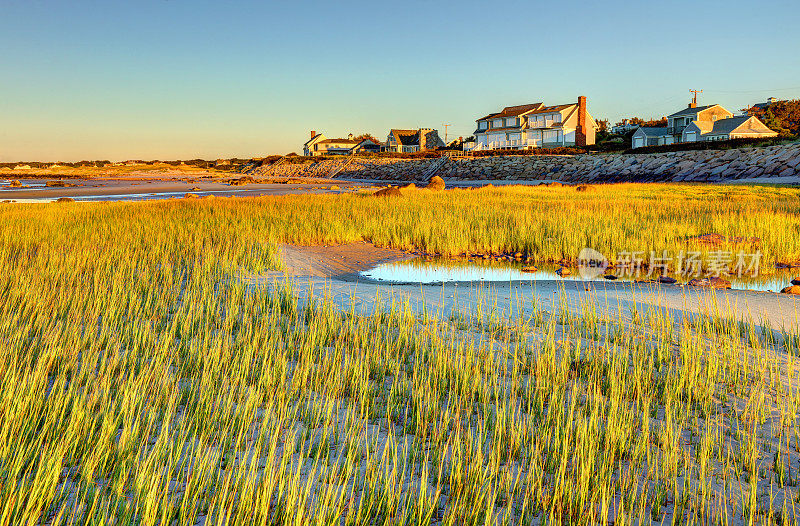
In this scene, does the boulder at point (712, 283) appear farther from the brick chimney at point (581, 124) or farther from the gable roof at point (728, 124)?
the brick chimney at point (581, 124)

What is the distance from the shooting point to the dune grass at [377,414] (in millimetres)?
3135

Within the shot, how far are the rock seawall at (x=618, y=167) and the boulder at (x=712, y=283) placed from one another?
26755mm

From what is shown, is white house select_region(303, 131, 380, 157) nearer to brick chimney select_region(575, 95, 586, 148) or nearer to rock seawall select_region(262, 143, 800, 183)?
rock seawall select_region(262, 143, 800, 183)

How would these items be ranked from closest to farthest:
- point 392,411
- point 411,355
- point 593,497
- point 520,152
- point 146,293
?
1. point 593,497
2. point 392,411
3. point 411,355
4. point 146,293
5. point 520,152

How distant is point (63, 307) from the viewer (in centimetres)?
680

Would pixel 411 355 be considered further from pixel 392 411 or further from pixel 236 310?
pixel 236 310

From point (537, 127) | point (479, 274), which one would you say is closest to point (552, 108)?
point (537, 127)

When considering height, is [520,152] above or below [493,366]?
above

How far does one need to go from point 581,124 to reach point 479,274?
6494 centimetres

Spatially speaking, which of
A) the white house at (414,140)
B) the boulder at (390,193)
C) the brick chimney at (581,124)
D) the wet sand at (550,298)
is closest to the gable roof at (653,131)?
the brick chimney at (581,124)

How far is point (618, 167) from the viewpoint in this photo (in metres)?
45.7

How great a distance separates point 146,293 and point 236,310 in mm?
1811

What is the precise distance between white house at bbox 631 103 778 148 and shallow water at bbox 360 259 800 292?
5952 centimetres

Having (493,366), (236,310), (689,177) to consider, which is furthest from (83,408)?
(689,177)
